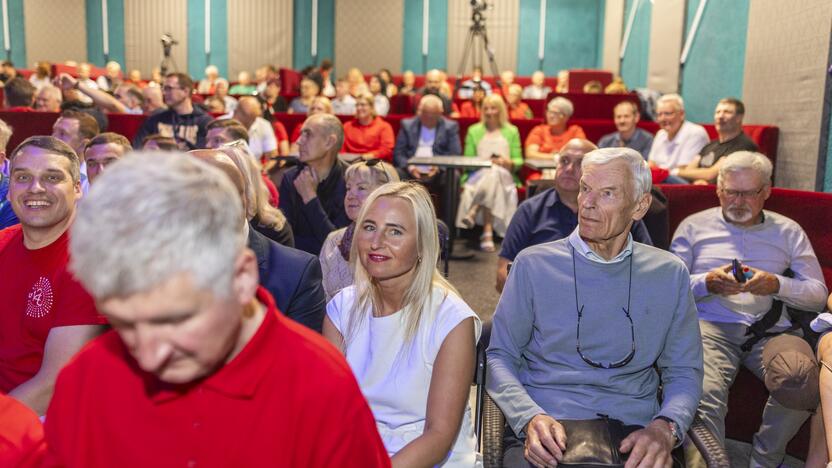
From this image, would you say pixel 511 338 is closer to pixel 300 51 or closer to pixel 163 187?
pixel 163 187

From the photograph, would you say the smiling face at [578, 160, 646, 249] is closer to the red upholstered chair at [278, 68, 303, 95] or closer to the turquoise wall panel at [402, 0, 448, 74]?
the red upholstered chair at [278, 68, 303, 95]

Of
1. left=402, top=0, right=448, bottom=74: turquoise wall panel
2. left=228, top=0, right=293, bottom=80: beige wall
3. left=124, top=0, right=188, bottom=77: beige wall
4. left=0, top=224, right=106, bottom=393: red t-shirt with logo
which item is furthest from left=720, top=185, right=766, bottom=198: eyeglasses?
left=124, top=0, right=188, bottom=77: beige wall

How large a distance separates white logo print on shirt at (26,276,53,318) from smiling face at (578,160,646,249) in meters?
1.35

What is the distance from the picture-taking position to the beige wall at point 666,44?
26.6 feet

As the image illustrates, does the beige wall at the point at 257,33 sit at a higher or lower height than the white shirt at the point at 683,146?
higher

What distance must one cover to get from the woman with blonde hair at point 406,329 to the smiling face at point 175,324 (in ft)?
2.82

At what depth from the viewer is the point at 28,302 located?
175cm

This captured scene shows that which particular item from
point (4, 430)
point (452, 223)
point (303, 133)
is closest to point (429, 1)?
point (452, 223)

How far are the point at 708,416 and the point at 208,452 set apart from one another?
5.76 ft

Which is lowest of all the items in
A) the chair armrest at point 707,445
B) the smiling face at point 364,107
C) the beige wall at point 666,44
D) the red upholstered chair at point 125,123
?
the chair armrest at point 707,445

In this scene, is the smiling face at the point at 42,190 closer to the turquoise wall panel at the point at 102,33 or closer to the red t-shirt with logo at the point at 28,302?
the red t-shirt with logo at the point at 28,302

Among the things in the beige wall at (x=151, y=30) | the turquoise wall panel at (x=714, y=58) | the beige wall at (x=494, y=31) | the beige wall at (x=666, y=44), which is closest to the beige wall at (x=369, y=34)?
the beige wall at (x=494, y=31)

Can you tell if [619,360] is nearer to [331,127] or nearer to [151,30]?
[331,127]

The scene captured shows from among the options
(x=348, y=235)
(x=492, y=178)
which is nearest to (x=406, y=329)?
(x=348, y=235)
